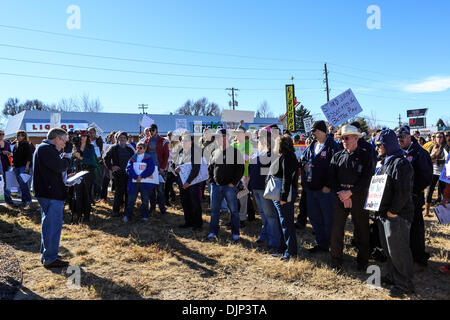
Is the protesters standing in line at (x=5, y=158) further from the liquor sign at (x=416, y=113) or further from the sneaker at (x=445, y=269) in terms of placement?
the liquor sign at (x=416, y=113)

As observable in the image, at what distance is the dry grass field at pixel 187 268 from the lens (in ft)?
12.8

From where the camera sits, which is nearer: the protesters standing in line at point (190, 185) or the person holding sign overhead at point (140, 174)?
the protesters standing in line at point (190, 185)

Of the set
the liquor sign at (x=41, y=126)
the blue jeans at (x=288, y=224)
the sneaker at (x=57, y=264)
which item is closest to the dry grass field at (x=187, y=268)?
the sneaker at (x=57, y=264)

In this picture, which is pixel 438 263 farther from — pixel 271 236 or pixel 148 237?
pixel 148 237

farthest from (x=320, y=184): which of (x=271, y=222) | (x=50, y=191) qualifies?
(x=50, y=191)

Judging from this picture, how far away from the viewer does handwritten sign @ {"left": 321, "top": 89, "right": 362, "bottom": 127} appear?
8.41 m

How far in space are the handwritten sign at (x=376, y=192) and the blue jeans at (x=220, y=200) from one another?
8.28 ft

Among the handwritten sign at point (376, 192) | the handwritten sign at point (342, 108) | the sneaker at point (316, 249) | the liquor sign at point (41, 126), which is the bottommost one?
the sneaker at point (316, 249)

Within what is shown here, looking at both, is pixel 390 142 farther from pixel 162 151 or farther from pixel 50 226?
pixel 162 151

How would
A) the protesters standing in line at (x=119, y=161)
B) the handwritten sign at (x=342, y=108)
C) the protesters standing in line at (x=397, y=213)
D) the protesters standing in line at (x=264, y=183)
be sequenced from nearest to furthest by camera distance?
the protesters standing in line at (x=397, y=213) → the protesters standing in line at (x=264, y=183) → the protesters standing in line at (x=119, y=161) → the handwritten sign at (x=342, y=108)

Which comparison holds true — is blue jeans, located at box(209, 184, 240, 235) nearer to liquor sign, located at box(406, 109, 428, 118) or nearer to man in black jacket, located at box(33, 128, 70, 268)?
man in black jacket, located at box(33, 128, 70, 268)

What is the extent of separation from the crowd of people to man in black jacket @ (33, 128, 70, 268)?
1 cm

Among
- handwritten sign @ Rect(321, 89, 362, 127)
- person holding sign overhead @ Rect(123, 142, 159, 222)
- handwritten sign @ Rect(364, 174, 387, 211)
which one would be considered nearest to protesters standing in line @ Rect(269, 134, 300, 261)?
handwritten sign @ Rect(364, 174, 387, 211)
